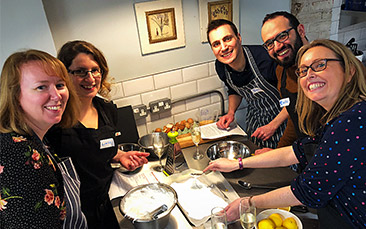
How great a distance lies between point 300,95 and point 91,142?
46.5 inches

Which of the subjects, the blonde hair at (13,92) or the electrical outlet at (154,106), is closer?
the blonde hair at (13,92)

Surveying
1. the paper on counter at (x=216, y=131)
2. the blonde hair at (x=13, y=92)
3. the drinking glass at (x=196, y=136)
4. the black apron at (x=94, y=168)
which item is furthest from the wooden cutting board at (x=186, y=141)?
the blonde hair at (x=13, y=92)

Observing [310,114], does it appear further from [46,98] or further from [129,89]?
[129,89]

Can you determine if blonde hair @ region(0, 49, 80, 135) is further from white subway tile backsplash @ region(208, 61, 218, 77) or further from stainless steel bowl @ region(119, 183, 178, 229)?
white subway tile backsplash @ region(208, 61, 218, 77)

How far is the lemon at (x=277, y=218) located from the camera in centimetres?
107

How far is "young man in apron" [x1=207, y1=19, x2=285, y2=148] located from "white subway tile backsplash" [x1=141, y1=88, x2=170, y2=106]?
577 millimetres

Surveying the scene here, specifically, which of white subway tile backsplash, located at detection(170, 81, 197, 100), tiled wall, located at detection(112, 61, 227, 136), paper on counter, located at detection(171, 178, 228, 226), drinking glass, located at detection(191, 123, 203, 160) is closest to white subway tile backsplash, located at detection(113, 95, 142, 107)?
tiled wall, located at detection(112, 61, 227, 136)

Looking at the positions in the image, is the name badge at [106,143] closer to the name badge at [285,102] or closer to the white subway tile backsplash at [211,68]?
the name badge at [285,102]

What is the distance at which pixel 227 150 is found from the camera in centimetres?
177

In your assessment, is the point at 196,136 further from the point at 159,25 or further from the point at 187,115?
A: the point at 159,25

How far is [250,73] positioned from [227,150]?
2.27 ft

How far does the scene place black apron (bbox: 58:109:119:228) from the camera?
147cm

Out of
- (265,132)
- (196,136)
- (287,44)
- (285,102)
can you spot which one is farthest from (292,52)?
(196,136)

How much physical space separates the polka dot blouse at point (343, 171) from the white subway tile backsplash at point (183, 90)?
5.10 feet
